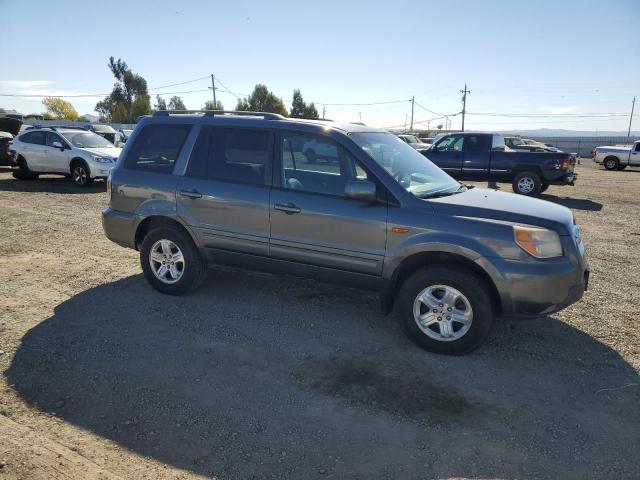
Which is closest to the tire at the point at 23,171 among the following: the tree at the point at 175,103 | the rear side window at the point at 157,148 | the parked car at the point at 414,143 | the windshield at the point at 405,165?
the rear side window at the point at 157,148

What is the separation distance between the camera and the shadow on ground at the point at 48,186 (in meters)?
13.2

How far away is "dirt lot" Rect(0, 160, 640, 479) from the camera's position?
2740 millimetres

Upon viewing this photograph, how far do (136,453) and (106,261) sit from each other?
4348 millimetres

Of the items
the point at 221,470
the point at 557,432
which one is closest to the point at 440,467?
the point at 557,432

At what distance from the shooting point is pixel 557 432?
304 centimetres

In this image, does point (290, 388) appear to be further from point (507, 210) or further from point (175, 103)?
point (175, 103)

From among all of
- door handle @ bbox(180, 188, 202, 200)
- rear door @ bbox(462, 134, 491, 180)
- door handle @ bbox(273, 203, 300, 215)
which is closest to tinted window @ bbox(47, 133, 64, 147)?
door handle @ bbox(180, 188, 202, 200)

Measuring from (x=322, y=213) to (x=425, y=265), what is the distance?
3.35 feet

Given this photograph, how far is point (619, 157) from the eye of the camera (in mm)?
27219

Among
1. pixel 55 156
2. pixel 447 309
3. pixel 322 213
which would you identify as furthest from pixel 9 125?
pixel 447 309

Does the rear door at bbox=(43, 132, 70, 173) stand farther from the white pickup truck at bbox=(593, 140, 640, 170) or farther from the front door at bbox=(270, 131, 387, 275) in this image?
→ the white pickup truck at bbox=(593, 140, 640, 170)

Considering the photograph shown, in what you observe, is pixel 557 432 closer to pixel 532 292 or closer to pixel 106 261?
pixel 532 292

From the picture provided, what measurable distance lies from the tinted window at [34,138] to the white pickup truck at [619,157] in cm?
2869

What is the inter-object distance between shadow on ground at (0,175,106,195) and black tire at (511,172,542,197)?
467 inches
